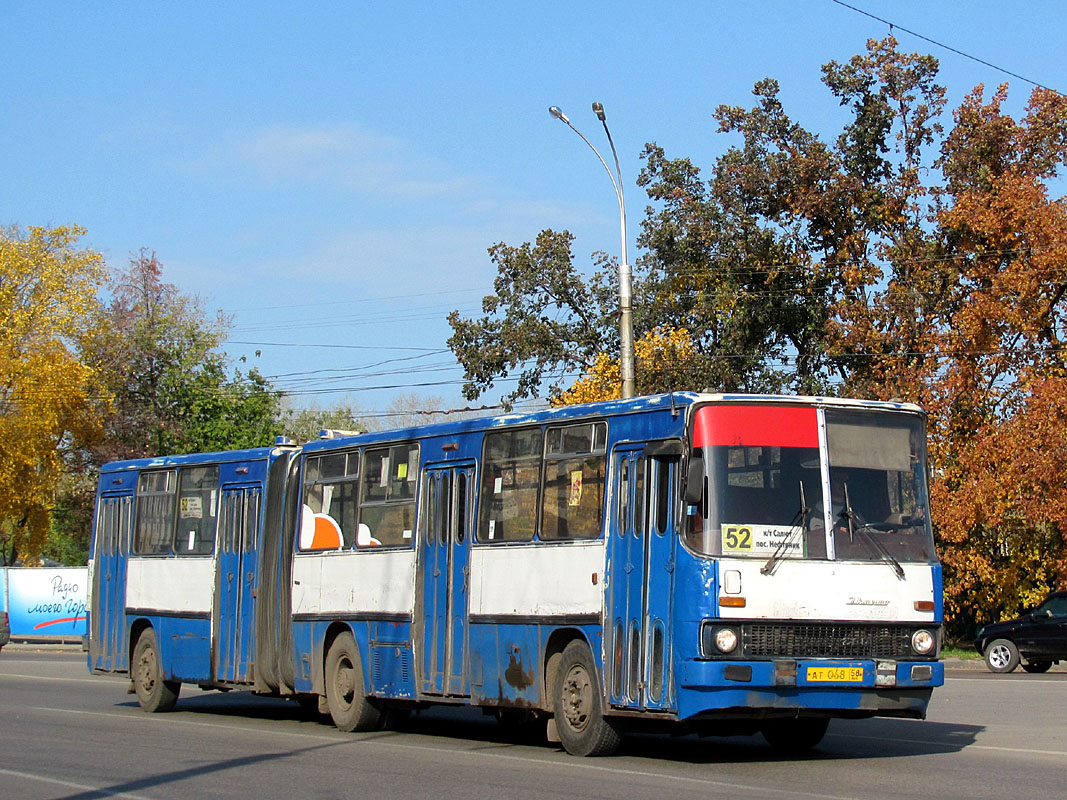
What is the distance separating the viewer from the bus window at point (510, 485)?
14.0 metres

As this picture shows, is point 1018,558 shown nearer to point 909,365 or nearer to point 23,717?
point 909,365

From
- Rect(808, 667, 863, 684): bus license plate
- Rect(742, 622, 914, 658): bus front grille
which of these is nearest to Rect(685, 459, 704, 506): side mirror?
Rect(742, 622, 914, 658): bus front grille

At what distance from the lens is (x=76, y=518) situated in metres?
68.8

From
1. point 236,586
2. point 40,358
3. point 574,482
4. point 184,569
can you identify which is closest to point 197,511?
point 184,569

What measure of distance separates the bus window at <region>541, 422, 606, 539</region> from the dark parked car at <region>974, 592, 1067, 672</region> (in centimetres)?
1804

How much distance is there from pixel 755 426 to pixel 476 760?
3.76m

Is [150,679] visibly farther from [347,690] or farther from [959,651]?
[959,651]

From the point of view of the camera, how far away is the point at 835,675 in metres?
11.8

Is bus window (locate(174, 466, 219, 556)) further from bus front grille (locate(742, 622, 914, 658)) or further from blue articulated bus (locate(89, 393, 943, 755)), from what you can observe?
bus front grille (locate(742, 622, 914, 658))

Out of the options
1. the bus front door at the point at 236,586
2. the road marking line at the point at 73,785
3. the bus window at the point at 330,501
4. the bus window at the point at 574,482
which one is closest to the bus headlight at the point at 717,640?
the bus window at the point at 574,482

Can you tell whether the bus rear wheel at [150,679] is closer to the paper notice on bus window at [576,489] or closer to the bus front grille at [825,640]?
the paper notice on bus window at [576,489]

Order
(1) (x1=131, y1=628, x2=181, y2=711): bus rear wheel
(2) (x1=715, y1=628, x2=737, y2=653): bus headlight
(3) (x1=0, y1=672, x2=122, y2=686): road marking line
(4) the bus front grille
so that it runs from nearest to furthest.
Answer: (2) (x1=715, y1=628, x2=737, y2=653): bus headlight < (4) the bus front grille < (1) (x1=131, y1=628, x2=181, y2=711): bus rear wheel < (3) (x1=0, y1=672, x2=122, y2=686): road marking line

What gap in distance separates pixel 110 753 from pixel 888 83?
106 feet

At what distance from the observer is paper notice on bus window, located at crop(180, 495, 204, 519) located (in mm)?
19297
